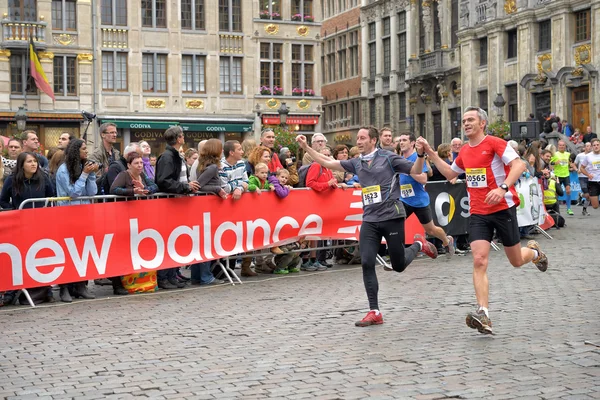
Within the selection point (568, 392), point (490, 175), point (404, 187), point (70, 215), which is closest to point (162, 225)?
point (70, 215)

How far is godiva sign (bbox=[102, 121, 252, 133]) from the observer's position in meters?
46.7

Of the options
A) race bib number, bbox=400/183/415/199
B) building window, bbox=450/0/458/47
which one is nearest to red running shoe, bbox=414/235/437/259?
race bib number, bbox=400/183/415/199

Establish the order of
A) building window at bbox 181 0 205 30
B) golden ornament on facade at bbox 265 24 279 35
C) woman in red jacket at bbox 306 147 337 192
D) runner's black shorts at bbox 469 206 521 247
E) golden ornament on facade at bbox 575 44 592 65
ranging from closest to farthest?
runner's black shorts at bbox 469 206 521 247 < woman in red jacket at bbox 306 147 337 192 < golden ornament on facade at bbox 575 44 592 65 < building window at bbox 181 0 205 30 < golden ornament on facade at bbox 265 24 279 35

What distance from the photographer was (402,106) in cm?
6219

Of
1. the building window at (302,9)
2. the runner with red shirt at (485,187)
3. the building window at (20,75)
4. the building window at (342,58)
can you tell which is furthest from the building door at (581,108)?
the runner with red shirt at (485,187)

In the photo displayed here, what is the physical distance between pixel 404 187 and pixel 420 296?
8.81 ft

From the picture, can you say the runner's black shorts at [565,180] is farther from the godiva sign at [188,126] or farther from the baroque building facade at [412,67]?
the baroque building facade at [412,67]

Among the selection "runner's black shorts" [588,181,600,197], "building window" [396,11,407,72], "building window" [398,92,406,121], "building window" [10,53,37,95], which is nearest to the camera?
"runner's black shorts" [588,181,600,197]

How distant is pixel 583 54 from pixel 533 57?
4084 mm

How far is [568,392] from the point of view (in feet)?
22.4

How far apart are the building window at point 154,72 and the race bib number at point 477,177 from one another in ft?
129

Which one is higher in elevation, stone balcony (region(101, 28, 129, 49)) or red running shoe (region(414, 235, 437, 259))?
stone balcony (region(101, 28, 129, 49))

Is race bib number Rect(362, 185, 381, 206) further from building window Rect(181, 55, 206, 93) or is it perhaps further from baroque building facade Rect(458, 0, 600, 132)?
building window Rect(181, 55, 206, 93)

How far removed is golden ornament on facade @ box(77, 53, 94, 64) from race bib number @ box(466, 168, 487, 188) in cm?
3900
